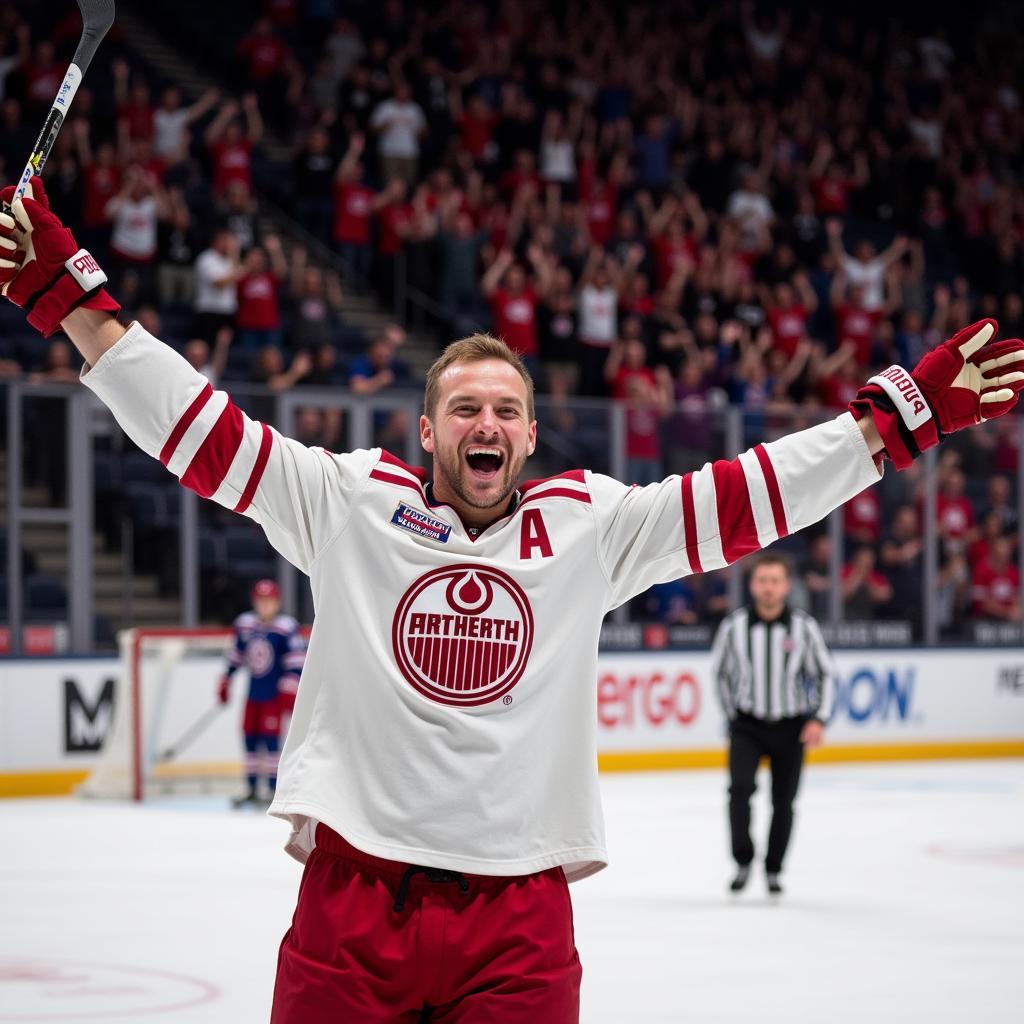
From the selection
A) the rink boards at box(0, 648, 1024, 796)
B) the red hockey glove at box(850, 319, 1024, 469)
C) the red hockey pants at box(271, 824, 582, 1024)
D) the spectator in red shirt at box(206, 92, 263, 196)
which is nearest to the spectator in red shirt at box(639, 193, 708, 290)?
the spectator in red shirt at box(206, 92, 263, 196)

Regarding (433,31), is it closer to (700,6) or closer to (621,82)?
(621,82)

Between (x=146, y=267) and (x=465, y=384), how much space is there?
11367 mm

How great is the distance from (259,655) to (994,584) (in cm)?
697

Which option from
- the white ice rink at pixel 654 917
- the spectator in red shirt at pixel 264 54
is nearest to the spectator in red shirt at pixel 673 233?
the spectator in red shirt at pixel 264 54

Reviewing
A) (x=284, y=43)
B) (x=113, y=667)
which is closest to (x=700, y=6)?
(x=284, y=43)

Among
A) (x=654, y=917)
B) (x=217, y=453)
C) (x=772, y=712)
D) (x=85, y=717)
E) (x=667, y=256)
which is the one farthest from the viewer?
(x=667, y=256)

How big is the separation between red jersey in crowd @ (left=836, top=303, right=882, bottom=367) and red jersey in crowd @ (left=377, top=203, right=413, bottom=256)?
14.6ft

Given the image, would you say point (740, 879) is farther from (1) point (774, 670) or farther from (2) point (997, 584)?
(2) point (997, 584)

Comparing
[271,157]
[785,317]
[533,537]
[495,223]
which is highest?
[271,157]

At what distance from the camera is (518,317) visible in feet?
49.4

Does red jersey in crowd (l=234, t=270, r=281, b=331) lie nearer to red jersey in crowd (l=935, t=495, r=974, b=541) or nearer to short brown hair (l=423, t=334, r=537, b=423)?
red jersey in crowd (l=935, t=495, r=974, b=541)

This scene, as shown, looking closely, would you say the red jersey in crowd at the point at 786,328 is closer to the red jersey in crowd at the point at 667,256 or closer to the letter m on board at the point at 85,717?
the red jersey in crowd at the point at 667,256

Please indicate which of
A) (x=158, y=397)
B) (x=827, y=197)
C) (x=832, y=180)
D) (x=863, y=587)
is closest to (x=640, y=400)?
(x=863, y=587)

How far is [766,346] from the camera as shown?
16297mm
